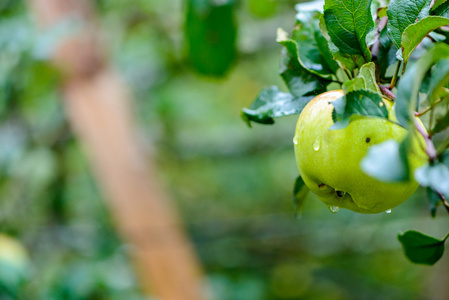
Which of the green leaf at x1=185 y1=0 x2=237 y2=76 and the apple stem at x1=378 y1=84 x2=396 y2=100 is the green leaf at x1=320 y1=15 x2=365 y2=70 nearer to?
the apple stem at x1=378 y1=84 x2=396 y2=100

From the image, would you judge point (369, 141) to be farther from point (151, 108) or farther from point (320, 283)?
point (320, 283)

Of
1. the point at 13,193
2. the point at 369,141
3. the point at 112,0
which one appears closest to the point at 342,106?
the point at 369,141

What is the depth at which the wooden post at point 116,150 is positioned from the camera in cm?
160

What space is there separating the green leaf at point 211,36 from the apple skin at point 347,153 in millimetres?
547

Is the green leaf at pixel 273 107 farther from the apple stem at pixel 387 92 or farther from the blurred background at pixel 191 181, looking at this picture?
the blurred background at pixel 191 181

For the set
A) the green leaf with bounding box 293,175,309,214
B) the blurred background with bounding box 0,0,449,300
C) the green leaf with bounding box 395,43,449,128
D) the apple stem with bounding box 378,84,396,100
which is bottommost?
the blurred background with bounding box 0,0,449,300

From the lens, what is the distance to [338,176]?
1.26 feet

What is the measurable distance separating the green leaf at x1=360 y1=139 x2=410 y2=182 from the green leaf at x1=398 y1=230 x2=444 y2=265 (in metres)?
0.18

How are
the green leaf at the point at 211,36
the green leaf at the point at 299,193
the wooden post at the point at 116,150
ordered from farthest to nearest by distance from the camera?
the wooden post at the point at 116,150, the green leaf at the point at 211,36, the green leaf at the point at 299,193

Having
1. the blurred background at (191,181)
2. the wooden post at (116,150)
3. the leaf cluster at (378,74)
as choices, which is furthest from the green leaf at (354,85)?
the wooden post at (116,150)

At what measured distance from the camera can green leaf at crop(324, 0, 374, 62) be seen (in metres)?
0.38

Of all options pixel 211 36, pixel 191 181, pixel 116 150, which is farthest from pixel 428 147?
pixel 191 181

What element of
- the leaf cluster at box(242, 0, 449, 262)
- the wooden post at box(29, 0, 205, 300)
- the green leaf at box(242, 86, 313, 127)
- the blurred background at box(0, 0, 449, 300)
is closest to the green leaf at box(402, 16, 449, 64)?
the leaf cluster at box(242, 0, 449, 262)

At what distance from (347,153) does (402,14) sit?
4.6 inches
